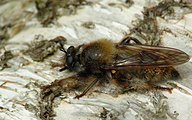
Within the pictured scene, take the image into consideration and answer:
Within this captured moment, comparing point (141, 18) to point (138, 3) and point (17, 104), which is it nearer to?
point (138, 3)

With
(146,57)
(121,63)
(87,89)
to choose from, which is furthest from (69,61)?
(146,57)

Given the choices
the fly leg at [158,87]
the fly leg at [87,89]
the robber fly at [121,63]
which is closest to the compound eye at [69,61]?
the robber fly at [121,63]

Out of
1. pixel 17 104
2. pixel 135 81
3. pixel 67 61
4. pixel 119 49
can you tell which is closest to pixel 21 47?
pixel 67 61

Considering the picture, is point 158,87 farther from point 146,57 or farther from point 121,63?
point 121,63

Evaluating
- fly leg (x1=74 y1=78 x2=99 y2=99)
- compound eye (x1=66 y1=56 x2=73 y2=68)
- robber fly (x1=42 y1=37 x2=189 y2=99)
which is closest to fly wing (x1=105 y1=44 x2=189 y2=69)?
robber fly (x1=42 y1=37 x2=189 y2=99)

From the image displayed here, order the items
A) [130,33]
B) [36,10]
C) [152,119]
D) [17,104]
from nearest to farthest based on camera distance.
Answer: [152,119], [17,104], [130,33], [36,10]

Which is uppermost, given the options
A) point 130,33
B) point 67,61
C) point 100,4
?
point 100,4

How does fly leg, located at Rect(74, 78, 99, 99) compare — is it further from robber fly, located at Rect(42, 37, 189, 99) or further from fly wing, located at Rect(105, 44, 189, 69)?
fly wing, located at Rect(105, 44, 189, 69)
